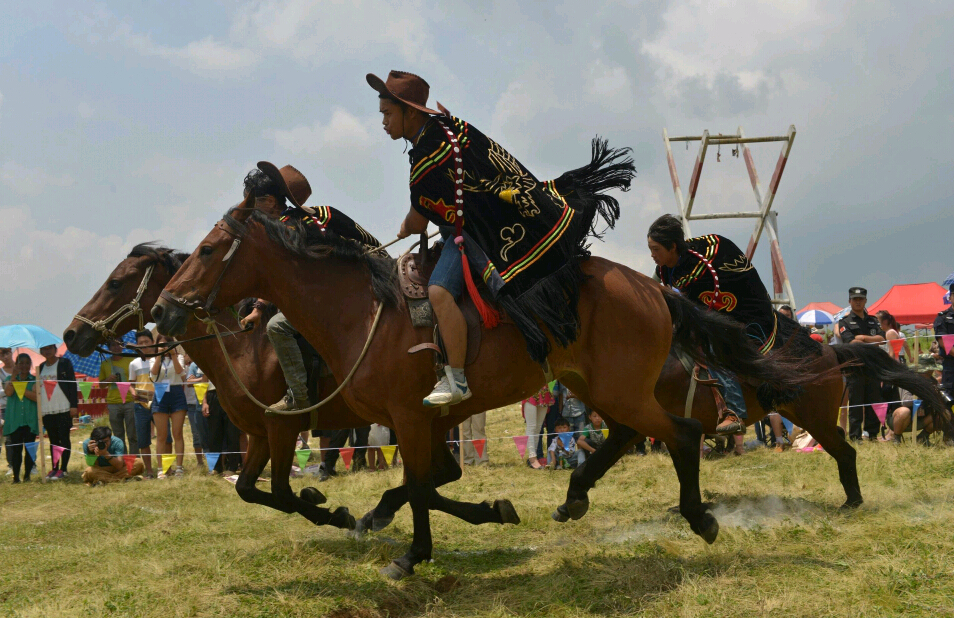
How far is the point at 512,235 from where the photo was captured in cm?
486

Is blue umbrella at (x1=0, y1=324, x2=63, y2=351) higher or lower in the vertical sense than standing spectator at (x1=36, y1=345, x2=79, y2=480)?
higher

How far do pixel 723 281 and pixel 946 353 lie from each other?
5.13m

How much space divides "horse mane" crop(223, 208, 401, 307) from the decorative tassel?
1.51ft

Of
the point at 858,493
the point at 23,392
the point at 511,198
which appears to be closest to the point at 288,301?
the point at 511,198

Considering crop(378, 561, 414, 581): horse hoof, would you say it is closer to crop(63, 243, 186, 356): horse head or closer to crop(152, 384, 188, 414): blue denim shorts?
crop(63, 243, 186, 356): horse head

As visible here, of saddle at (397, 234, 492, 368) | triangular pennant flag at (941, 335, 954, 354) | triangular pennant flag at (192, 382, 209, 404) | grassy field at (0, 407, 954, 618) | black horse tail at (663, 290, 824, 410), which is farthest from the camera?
triangular pennant flag at (192, 382, 209, 404)

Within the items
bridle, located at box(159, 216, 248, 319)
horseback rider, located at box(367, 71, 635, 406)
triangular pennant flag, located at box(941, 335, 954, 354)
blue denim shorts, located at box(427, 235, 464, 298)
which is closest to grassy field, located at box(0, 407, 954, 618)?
horseback rider, located at box(367, 71, 635, 406)

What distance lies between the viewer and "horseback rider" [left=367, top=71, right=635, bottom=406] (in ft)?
15.3

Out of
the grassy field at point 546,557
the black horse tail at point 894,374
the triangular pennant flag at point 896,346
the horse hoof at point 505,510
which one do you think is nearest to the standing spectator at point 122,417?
the grassy field at point 546,557

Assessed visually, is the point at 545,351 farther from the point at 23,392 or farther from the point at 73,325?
the point at 23,392

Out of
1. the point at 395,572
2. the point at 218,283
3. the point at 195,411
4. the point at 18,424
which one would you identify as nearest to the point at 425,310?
the point at 218,283

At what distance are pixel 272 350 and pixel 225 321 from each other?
0.56m

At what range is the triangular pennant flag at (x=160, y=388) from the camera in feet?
36.6

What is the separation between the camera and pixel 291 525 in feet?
23.2
